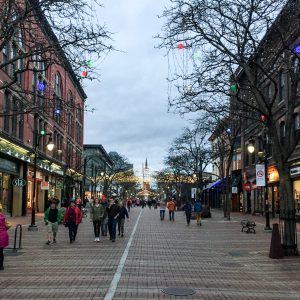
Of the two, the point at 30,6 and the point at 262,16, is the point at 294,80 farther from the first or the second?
the point at 30,6

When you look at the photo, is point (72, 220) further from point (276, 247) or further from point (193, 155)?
point (193, 155)

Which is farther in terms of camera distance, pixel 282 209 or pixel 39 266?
pixel 282 209

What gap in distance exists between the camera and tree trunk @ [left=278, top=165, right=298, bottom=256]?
1486cm

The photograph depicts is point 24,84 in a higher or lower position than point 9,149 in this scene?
higher

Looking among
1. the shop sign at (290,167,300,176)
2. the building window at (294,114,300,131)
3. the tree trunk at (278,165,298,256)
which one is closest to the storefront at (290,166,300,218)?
the shop sign at (290,167,300,176)

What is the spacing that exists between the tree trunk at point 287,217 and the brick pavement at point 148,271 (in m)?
0.74

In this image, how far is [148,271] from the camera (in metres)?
11.7

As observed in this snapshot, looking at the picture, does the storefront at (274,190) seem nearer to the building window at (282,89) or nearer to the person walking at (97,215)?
the building window at (282,89)

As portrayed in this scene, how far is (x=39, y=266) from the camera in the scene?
40.5 feet

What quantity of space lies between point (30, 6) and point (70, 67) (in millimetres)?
1978

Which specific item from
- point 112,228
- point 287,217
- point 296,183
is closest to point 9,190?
point 112,228

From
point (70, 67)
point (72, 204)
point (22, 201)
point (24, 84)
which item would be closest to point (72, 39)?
point (70, 67)

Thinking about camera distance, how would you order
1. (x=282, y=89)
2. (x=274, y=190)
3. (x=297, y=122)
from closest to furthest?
1. (x=297, y=122)
2. (x=282, y=89)
3. (x=274, y=190)

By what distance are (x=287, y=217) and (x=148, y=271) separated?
213 inches
